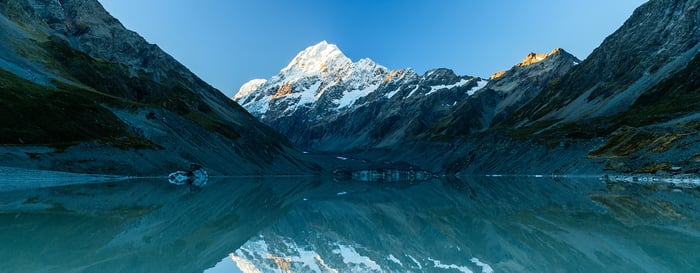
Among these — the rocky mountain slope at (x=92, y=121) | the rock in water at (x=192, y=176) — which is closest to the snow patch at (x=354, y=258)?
the rocky mountain slope at (x=92, y=121)

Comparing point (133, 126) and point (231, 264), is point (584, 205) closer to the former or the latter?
point (231, 264)

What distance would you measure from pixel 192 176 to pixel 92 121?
28.7 m

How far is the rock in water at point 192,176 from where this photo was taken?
106 m

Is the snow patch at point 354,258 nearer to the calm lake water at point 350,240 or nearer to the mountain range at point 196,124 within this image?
the calm lake water at point 350,240

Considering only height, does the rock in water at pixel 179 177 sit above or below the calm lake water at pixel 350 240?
above

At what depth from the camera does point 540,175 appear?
138875 mm

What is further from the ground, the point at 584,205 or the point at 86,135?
the point at 86,135

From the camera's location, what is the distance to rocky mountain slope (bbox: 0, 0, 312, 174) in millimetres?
97125

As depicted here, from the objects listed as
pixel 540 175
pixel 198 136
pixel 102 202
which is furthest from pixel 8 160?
pixel 540 175

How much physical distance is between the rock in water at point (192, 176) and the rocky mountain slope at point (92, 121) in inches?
163

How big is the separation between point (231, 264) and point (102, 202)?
108 feet

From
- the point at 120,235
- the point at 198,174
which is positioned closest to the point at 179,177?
the point at 198,174

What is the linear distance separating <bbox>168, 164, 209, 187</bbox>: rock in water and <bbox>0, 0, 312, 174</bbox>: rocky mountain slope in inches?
163

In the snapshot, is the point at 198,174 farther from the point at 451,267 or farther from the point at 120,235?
the point at 451,267
